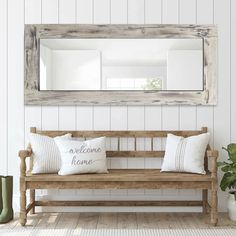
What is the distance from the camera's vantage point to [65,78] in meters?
4.20

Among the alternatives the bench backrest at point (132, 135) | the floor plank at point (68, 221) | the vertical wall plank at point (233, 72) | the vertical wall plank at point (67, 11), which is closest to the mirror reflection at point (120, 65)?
the vertical wall plank at point (67, 11)

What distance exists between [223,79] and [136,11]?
1061mm

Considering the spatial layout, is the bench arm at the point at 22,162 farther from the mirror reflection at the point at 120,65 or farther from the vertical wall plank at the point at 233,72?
the vertical wall plank at the point at 233,72

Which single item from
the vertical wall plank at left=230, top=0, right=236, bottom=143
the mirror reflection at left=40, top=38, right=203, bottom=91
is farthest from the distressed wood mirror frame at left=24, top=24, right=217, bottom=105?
the vertical wall plank at left=230, top=0, right=236, bottom=143

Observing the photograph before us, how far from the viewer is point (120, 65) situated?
4203 mm

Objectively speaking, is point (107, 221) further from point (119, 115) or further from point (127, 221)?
point (119, 115)

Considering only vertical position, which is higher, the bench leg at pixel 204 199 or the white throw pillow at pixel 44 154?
the white throw pillow at pixel 44 154

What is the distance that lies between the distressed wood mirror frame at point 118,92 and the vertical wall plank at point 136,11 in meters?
0.07

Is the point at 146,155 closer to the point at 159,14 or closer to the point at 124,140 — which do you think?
the point at 124,140

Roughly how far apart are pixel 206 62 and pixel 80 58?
121cm

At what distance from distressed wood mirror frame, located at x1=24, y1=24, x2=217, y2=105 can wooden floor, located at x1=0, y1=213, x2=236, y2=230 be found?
1.06 meters

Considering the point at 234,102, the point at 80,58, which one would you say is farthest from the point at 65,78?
the point at 234,102

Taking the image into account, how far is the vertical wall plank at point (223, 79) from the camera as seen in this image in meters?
4.20

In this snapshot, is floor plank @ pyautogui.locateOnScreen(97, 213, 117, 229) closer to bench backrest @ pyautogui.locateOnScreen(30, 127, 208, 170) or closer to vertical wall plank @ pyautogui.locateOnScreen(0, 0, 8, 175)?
bench backrest @ pyautogui.locateOnScreen(30, 127, 208, 170)
